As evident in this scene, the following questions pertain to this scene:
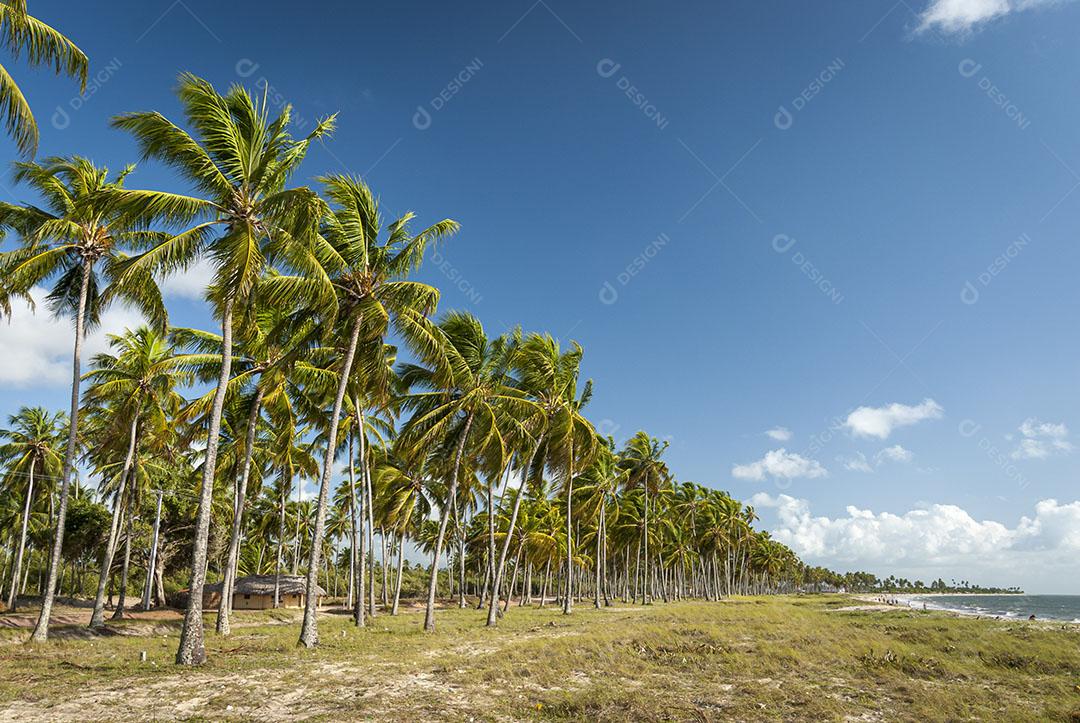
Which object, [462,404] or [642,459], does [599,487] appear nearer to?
[642,459]

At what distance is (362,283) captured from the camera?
1884cm

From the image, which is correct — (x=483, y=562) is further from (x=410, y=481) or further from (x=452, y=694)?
(x=452, y=694)

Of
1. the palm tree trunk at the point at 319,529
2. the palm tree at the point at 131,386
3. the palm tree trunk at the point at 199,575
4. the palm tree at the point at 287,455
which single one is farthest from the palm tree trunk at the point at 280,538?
the palm tree trunk at the point at 199,575

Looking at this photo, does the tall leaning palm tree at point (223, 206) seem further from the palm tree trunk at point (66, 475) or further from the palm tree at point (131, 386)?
the palm tree at point (131, 386)

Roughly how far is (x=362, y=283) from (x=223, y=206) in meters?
4.68

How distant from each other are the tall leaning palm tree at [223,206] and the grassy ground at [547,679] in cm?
263

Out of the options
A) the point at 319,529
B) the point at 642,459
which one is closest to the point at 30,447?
the point at 319,529

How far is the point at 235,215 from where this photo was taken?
49.8 ft

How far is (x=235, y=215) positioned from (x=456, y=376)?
34.2 ft

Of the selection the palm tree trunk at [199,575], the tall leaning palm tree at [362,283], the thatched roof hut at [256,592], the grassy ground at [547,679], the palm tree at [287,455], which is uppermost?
the tall leaning palm tree at [362,283]

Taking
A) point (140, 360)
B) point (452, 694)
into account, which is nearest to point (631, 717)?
point (452, 694)

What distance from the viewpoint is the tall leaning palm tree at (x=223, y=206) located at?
13977 millimetres

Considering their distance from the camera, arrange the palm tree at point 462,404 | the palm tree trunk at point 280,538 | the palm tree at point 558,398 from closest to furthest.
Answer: the palm tree at point 462,404
the palm tree at point 558,398
the palm tree trunk at point 280,538

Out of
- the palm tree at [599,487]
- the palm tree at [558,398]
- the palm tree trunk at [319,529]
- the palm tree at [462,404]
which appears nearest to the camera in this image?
the palm tree trunk at [319,529]
